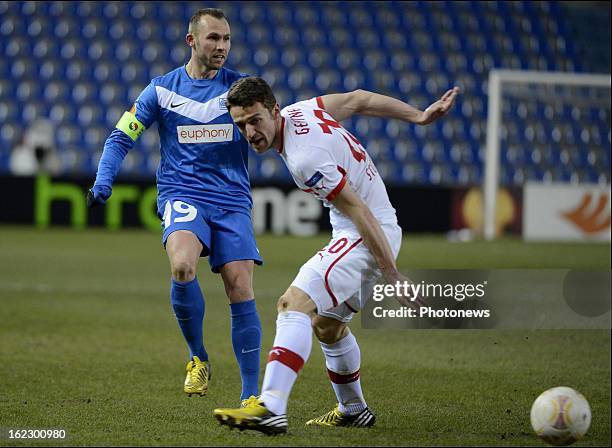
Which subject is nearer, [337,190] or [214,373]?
[337,190]

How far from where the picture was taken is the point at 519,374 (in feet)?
21.1

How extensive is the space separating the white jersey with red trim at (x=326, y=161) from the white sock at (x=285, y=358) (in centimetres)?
51

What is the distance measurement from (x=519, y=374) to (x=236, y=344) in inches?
84.0

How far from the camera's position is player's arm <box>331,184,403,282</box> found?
4.18 metres

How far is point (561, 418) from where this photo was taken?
163 inches

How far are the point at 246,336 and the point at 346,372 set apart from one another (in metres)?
0.64

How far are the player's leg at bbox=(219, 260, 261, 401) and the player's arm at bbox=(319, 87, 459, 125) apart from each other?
1004 mm

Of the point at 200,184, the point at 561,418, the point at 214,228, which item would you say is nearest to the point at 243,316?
the point at 214,228

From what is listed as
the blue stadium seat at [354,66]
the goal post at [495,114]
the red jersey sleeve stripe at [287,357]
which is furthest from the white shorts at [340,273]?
the blue stadium seat at [354,66]

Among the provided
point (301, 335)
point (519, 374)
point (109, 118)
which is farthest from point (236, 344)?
point (109, 118)

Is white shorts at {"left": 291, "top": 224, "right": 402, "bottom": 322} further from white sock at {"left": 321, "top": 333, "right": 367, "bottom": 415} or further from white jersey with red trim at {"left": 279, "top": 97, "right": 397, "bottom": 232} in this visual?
white sock at {"left": 321, "top": 333, "right": 367, "bottom": 415}

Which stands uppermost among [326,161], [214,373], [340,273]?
[326,161]

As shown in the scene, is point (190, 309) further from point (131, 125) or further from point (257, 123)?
point (257, 123)

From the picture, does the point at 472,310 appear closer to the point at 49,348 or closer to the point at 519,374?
the point at 519,374
